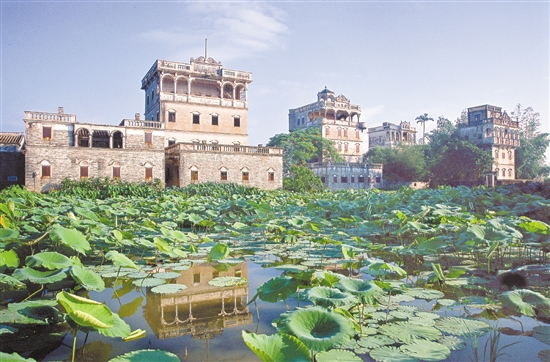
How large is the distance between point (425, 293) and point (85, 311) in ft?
8.97

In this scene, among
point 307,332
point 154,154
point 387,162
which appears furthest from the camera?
point 387,162

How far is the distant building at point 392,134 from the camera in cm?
4920

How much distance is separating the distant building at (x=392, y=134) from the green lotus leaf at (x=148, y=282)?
48.0m

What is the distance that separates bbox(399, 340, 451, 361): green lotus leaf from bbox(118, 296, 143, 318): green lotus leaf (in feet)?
6.69

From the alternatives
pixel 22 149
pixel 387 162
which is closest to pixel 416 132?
pixel 387 162

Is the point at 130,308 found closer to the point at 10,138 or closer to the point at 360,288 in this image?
the point at 360,288

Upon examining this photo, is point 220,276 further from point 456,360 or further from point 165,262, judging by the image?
point 456,360

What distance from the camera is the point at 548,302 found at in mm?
2402

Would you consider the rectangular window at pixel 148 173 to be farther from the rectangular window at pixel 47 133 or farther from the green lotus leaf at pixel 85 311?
the green lotus leaf at pixel 85 311

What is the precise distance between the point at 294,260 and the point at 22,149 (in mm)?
28026

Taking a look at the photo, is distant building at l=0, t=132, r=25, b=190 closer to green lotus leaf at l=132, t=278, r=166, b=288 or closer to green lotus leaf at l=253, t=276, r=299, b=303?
green lotus leaf at l=132, t=278, r=166, b=288

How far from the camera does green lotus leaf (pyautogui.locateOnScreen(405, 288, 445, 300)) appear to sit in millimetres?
3182

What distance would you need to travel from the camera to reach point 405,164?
39188 millimetres

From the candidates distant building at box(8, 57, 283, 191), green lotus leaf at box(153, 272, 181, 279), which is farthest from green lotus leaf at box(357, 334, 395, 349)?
distant building at box(8, 57, 283, 191)
